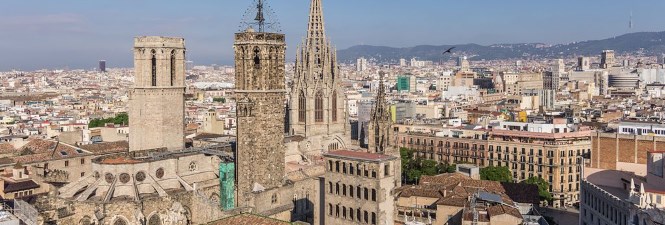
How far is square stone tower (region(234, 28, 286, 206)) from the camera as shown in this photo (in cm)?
3984

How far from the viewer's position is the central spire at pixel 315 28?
7025 cm

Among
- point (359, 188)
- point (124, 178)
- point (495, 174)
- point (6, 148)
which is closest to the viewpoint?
point (359, 188)

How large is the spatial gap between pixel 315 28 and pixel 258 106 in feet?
102

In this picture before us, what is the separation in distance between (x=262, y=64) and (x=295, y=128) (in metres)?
30.5

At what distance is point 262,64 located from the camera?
131ft

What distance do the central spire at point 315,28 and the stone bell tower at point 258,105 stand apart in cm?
2906

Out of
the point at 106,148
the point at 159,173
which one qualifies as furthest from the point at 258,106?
the point at 106,148

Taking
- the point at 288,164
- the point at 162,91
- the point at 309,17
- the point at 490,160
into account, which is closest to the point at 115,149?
the point at 162,91

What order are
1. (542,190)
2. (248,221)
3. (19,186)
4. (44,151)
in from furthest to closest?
(542,190)
(44,151)
(19,186)
(248,221)

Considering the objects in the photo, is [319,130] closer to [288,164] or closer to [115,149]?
[288,164]

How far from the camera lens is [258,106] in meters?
40.3

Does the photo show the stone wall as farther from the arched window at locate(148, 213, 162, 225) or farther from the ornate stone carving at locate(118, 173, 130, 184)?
the ornate stone carving at locate(118, 173, 130, 184)

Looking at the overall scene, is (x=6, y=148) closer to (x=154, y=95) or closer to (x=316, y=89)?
(x=154, y=95)

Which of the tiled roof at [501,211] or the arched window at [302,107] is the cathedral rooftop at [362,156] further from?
the arched window at [302,107]
